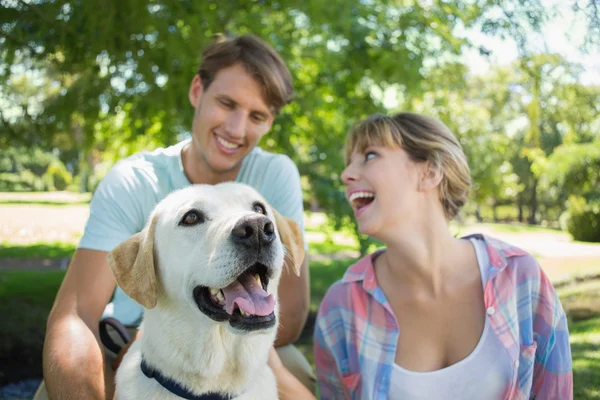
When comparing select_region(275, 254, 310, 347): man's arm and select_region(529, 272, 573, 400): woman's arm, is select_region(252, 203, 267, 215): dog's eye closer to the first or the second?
select_region(275, 254, 310, 347): man's arm

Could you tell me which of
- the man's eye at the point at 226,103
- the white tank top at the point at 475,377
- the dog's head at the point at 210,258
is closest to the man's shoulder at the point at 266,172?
the man's eye at the point at 226,103

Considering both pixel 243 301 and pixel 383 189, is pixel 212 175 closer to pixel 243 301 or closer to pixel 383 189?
pixel 383 189

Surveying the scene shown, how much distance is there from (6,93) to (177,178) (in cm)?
403

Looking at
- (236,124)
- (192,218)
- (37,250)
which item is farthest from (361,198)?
(37,250)

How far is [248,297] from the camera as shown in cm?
194

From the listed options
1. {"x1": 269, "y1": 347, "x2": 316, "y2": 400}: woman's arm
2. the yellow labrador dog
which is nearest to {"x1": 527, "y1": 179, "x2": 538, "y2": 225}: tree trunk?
{"x1": 269, "y1": 347, "x2": 316, "y2": 400}: woman's arm

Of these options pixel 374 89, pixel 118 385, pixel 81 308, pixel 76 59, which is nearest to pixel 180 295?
pixel 118 385

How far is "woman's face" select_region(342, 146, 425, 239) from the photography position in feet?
8.84

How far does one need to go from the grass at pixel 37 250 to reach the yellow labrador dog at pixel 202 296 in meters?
9.72

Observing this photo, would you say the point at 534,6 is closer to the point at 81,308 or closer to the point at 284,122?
the point at 284,122

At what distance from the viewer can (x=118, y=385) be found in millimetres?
2158

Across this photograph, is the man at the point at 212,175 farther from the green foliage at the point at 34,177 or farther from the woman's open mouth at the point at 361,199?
the green foliage at the point at 34,177

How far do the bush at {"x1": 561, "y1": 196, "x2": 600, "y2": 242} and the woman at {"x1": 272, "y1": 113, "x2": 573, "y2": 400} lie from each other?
15601mm

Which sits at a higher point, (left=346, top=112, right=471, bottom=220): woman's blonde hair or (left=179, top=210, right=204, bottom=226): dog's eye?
(left=346, top=112, right=471, bottom=220): woman's blonde hair
